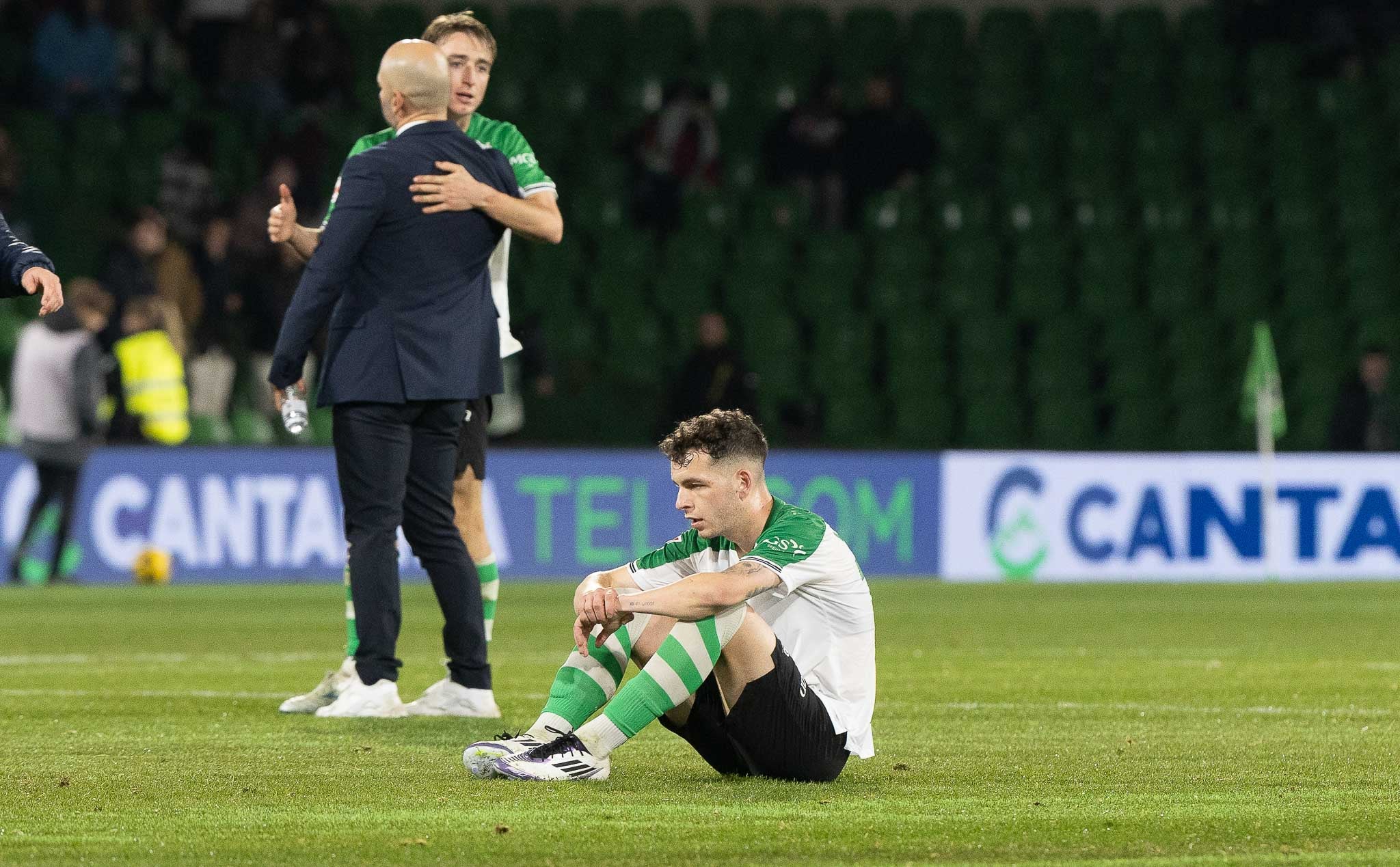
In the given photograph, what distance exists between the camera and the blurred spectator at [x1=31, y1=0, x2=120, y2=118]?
20109 mm

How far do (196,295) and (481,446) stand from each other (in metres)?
11.2

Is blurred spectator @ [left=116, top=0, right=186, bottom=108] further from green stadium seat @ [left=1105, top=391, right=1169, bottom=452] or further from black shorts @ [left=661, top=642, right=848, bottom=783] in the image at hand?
black shorts @ [left=661, top=642, right=848, bottom=783]

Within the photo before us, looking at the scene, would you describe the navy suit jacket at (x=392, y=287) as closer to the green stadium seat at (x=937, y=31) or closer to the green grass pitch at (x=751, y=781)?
the green grass pitch at (x=751, y=781)

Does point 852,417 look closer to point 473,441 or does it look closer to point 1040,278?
point 1040,278

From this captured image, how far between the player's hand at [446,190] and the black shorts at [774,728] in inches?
84.8

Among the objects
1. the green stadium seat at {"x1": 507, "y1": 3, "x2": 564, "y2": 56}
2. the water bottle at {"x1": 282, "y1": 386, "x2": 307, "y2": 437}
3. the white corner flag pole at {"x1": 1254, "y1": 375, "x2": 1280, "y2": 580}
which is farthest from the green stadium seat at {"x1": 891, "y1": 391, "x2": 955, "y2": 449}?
the water bottle at {"x1": 282, "y1": 386, "x2": 307, "y2": 437}

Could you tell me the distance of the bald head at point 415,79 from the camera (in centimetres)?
692

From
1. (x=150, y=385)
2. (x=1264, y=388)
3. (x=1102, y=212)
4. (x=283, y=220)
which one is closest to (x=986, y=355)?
(x=1102, y=212)

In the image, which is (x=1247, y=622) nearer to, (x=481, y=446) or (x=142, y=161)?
(x=481, y=446)

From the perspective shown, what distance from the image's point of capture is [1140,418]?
64.5ft

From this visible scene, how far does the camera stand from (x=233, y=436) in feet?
58.4

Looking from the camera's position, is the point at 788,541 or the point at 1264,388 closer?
the point at 788,541

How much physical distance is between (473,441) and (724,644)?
2.60m

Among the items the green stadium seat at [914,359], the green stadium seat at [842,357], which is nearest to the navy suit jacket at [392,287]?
the green stadium seat at [842,357]
